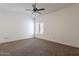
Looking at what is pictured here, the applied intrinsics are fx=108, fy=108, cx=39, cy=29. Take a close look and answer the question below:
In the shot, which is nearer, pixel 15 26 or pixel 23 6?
pixel 23 6

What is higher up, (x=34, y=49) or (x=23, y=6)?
(x=23, y=6)

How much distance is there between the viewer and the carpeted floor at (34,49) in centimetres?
233

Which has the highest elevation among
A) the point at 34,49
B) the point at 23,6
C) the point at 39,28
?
the point at 23,6

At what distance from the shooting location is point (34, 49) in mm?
2416

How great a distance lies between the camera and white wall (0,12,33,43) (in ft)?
7.68

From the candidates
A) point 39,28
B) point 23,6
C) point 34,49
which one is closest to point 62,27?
point 39,28

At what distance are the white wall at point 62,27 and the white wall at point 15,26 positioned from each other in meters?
0.26

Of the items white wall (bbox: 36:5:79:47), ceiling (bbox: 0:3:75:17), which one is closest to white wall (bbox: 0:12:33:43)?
ceiling (bbox: 0:3:75:17)

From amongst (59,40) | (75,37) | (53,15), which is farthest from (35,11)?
(75,37)

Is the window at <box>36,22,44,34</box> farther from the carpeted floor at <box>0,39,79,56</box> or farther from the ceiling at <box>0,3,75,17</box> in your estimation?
the ceiling at <box>0,3,75,17</box>

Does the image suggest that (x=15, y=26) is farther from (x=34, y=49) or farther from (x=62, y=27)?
(x=62, y=27)

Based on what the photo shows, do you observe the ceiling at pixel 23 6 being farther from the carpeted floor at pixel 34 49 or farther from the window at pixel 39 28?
the carpeted floor at pixel 34 49

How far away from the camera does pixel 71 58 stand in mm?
2205

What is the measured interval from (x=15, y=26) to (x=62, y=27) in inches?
42.6
